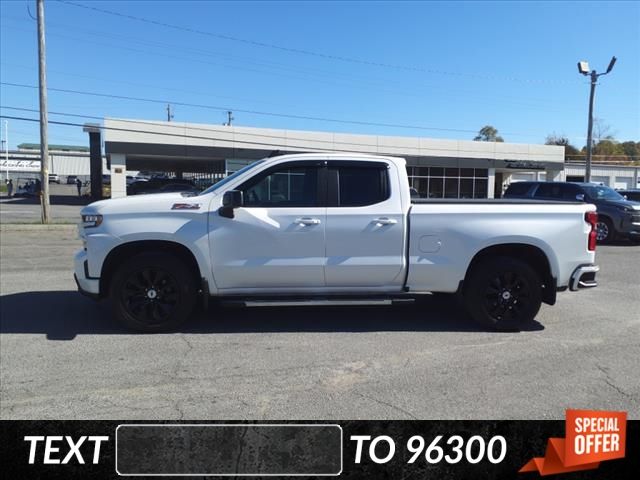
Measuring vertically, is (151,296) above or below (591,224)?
below

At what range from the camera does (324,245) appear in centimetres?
565

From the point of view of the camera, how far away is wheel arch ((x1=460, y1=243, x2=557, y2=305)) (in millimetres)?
→ 5879

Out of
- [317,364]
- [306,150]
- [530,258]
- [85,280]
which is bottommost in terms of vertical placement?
[317,364]

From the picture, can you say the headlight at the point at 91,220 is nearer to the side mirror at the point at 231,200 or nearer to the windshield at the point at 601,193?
the side mirror at the point at 231,200

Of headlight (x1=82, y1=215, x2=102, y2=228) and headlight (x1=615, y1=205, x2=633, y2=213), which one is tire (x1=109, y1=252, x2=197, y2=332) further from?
headlight (x1=615, y1=205, x2=633, y2=213)

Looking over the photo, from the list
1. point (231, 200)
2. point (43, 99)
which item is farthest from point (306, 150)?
point (231, 200)

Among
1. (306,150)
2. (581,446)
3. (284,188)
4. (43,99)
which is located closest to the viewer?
(581,446)

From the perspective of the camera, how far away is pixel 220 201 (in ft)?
18.4

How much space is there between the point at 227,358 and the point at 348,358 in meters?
1.15

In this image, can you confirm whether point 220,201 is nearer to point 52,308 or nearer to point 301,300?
point 301,300

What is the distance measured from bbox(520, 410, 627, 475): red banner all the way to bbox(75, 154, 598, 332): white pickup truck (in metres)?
3.28

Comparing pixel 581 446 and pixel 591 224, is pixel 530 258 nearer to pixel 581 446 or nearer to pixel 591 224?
pixel 591 224

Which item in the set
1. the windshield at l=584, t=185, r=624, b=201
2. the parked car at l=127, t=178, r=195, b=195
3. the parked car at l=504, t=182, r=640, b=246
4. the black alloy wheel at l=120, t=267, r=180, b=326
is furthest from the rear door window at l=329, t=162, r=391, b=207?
the parked car at l=127, t=178, r=195, b=195

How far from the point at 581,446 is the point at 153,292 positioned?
173 inches
